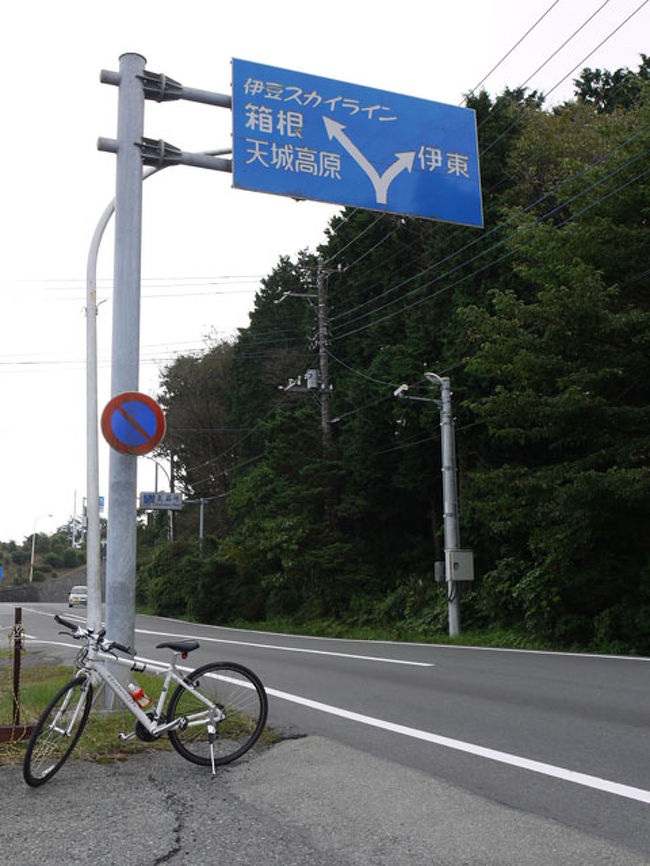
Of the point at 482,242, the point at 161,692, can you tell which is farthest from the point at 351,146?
the point at 482,242

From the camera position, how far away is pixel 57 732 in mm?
5512

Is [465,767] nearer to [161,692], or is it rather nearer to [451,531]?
[161,692]

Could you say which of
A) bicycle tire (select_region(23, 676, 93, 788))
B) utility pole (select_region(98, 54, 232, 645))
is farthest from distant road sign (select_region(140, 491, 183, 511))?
bicycle tire (select_region(23, 676, 93, 788))

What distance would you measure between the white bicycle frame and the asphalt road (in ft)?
1.07

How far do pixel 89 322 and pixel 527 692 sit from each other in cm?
913

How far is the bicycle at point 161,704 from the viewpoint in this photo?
18.2 feet

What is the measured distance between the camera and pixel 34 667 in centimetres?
1390

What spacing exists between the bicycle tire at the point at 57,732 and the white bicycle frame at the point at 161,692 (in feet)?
0.42

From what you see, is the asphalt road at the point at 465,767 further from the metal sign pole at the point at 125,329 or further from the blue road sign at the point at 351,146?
the blue road sign at the point at 351,146

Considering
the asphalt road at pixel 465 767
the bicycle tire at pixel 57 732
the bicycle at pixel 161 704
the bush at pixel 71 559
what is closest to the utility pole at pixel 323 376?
the asphalt road at pixel 465 767

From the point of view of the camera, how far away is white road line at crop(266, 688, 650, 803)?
504cm

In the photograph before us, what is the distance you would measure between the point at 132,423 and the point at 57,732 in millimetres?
2722

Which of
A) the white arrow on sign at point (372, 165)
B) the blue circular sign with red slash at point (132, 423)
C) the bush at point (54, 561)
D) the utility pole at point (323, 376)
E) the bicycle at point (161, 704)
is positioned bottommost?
the bush at point (54, 561)

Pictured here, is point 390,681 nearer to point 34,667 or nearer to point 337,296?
point 34,667
